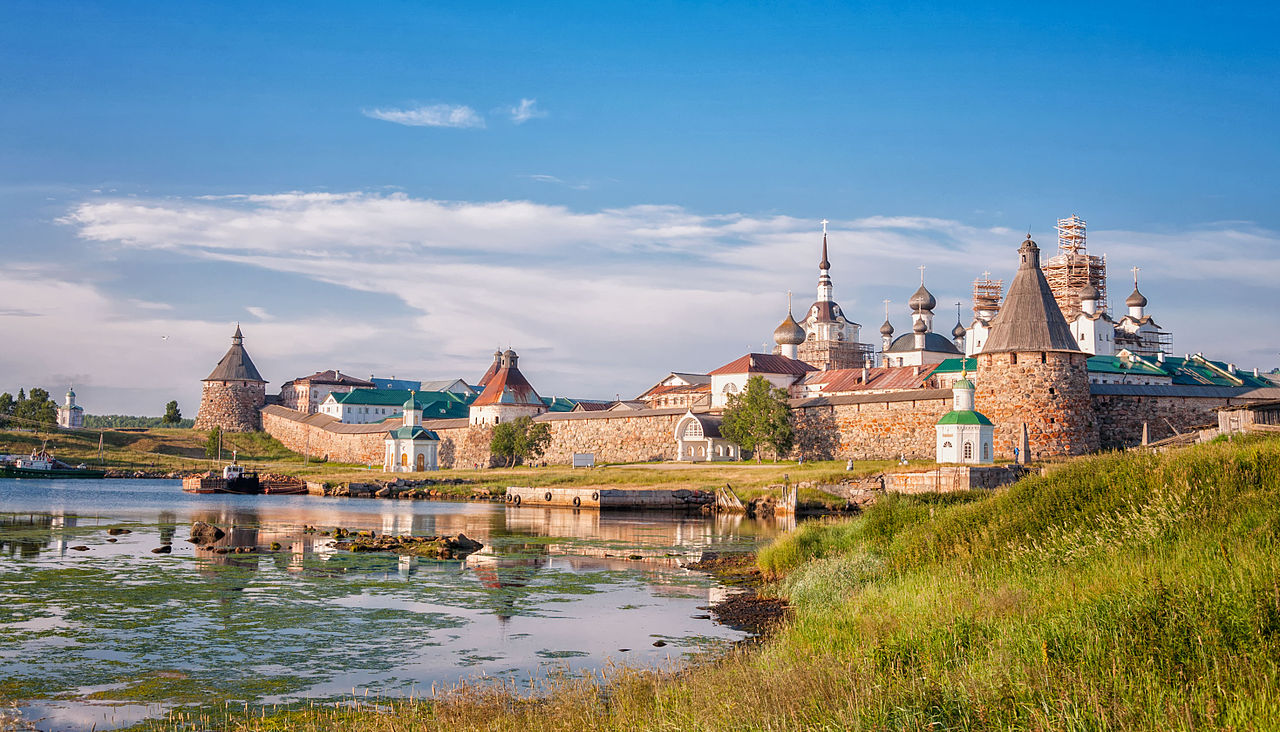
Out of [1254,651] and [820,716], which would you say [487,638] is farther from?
[1254,651]

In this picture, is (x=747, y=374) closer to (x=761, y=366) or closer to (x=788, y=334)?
(x=761, y=366)

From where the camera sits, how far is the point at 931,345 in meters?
79.6

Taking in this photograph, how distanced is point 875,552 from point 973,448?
25.6 meters

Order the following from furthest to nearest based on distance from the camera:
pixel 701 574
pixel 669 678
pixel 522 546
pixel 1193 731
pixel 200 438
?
pixel 200 438, pixel 522 546, pixel 701 574, pixel 669 678, pixel 1193 731

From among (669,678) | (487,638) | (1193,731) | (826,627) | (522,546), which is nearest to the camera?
(1193,731)

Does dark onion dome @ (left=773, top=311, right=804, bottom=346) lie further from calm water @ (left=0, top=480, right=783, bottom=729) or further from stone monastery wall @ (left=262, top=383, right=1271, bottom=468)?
calm water @ (left=0, top=480, right=783, bottom=729)

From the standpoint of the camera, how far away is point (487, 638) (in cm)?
1259

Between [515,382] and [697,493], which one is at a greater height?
[515,382]

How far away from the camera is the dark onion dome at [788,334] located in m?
84.9

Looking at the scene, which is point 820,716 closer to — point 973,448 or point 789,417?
point 973,448

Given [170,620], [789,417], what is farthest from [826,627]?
[789,417]

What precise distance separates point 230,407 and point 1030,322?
74197mm

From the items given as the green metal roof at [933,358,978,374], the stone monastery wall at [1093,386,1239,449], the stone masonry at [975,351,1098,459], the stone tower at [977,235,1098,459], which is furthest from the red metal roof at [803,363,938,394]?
the stone masonry at [975,351,1098,459]

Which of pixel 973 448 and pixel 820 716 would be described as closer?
pixel 820 716
